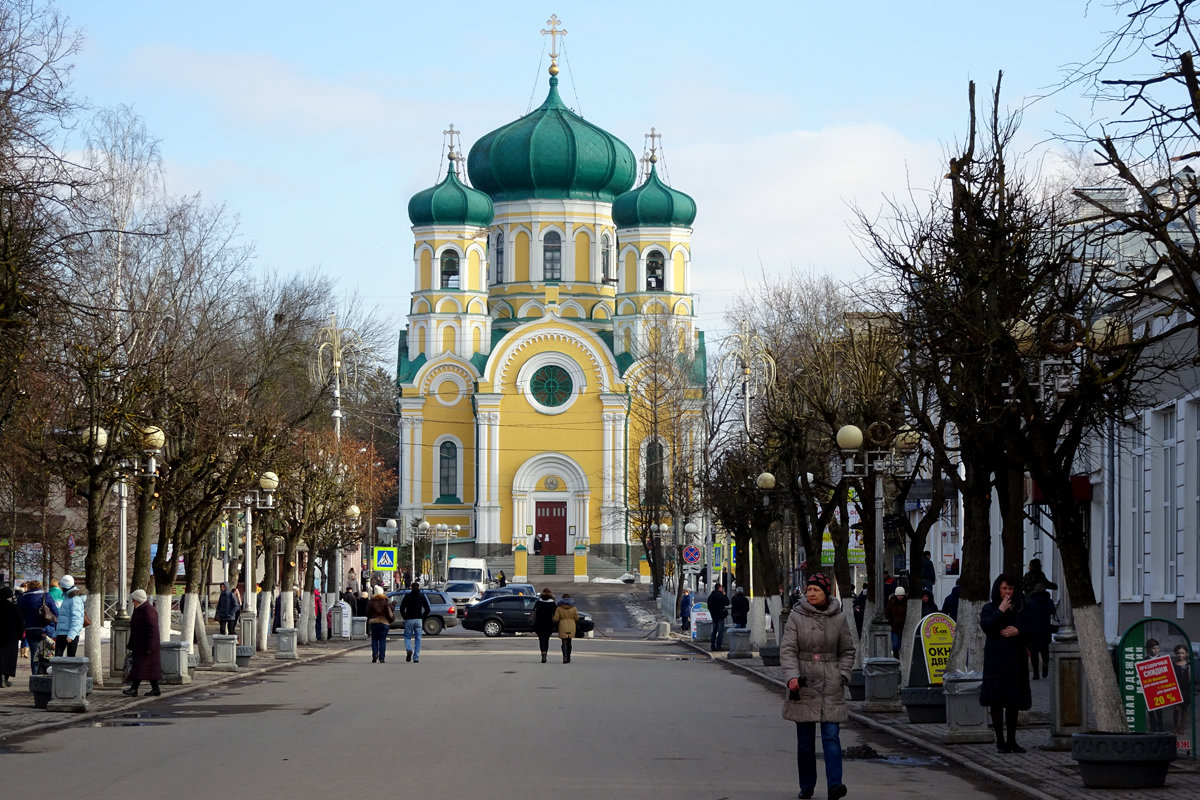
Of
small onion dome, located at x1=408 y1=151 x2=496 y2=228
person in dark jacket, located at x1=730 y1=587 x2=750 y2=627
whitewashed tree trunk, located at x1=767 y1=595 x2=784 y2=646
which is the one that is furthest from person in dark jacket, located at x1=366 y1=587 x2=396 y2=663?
small onion dome, located at x1=408 y1=151 x2=496 y2=228

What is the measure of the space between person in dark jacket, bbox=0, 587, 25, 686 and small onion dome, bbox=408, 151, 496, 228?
65834 mm

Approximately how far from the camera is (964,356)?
1614 centimetres

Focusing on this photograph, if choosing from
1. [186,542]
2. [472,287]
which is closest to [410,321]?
[472,287]

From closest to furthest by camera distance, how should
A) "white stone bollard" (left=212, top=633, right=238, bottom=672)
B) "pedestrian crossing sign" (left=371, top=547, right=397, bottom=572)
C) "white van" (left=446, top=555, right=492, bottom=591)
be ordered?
"white stone bollard" (left=212, top=633, right=238, bottom=672), "pedestrian crossing sign" (left=371, top=547, right=397, bottom=572), "white van" (left=446, top=555, right=492, bottom=591)

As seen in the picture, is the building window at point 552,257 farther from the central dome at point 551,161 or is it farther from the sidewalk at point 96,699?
the sidewalk at point 96,699

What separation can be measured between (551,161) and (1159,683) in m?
79.1

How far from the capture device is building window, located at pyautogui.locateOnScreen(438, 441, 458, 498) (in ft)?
303

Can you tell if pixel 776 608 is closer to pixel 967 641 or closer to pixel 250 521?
pixel 250 521

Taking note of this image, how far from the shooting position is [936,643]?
20562 millimetres

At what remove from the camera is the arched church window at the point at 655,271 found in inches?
3580

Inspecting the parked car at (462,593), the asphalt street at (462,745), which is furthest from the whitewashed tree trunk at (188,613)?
the parked car at (462,593)

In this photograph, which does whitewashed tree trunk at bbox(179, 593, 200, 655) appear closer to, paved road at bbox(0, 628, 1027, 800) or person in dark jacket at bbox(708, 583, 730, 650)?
paved road at bbox(0, 628, 1027, 800)

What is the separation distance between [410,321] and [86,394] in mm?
68615

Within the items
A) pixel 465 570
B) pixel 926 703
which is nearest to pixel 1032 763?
pixel 926 703
